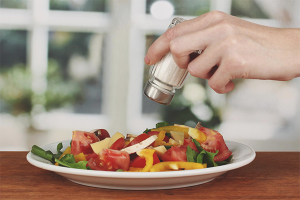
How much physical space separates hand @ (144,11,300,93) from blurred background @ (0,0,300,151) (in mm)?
1590

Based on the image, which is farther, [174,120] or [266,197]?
[174,120]

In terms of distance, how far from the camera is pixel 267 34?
0.77m

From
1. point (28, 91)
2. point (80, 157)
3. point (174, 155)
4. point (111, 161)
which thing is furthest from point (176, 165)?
point (28, 91)

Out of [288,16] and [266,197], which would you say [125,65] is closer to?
[288,16]

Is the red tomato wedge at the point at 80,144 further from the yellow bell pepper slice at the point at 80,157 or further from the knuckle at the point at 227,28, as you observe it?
the knuckle at the point at 227,28

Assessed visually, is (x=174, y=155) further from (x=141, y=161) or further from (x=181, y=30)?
(x=181, y=30)

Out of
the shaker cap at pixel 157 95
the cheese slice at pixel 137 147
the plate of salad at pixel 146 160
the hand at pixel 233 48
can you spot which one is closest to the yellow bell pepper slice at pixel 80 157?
the plate of salad at pixel 146 160

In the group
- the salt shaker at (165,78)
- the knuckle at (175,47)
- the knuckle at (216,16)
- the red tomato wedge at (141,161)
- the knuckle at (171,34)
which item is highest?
the knuckle at (216,16)

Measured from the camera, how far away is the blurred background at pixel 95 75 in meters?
2.37

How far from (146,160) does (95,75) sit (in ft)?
5.74

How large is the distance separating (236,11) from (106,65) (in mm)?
1140

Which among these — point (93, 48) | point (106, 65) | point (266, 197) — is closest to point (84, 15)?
point (93, 48)

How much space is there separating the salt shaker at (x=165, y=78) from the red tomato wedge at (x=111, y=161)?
0.21 meters

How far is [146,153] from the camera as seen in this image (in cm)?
75
